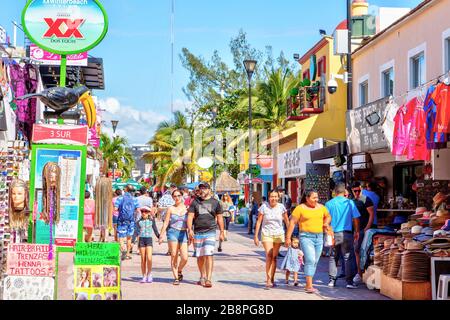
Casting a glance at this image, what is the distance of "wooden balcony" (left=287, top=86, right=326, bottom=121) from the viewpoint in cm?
2961

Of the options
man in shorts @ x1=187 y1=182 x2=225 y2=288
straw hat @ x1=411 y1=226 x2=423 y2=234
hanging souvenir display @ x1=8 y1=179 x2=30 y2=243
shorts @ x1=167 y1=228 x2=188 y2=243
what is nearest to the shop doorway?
straw hat @ x1=411 y1=226 x2=423 y2=234

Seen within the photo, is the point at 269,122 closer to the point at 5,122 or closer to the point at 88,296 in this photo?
the point at 5,122

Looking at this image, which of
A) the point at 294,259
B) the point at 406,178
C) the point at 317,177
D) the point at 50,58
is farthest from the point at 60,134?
the point at 50,58

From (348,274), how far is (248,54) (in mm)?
45174

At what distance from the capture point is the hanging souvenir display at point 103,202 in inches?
612

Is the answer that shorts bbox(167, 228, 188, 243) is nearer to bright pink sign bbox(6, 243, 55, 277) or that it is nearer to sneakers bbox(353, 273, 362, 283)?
sneakers bbox(353, 273, 362, 283)

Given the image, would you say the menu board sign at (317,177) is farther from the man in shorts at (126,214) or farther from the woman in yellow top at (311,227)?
the woman in yellow top at (311,227)

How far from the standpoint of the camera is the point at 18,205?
9.94m

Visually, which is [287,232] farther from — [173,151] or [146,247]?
[173,151]

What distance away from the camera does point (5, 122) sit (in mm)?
18922

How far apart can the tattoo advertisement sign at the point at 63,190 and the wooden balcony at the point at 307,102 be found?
19926mm

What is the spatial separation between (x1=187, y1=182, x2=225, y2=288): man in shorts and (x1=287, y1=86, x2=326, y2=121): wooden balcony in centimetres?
1751

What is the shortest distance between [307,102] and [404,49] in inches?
413
